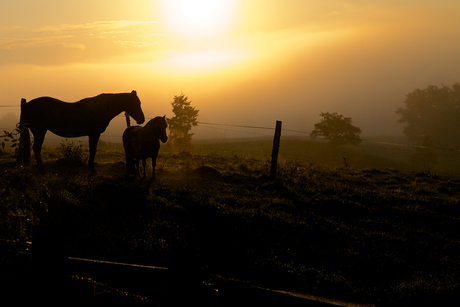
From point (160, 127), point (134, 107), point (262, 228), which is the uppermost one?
point (134, 107)

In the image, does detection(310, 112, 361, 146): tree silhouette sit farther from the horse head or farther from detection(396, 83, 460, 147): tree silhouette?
the horse head

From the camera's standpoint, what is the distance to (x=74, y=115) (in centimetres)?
1334

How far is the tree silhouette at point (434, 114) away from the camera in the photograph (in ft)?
248

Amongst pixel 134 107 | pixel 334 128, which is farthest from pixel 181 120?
pixel 134 107

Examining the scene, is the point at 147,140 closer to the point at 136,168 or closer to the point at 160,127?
the point at 160,127

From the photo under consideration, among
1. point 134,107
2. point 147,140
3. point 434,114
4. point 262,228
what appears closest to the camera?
point 262,228

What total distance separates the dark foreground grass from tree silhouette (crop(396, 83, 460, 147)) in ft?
230

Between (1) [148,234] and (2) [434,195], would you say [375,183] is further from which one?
(1) [148,234]

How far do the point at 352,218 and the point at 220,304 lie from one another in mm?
7700

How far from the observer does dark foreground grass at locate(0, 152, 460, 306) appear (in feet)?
21.4

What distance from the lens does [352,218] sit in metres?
10.9

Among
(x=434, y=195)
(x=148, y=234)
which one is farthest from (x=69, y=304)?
(x=434, y=195)

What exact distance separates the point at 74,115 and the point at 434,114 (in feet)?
268

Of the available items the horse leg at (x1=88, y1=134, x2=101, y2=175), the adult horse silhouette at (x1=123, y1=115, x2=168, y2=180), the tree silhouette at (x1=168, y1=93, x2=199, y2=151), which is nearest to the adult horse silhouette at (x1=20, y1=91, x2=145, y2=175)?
the horse leg at (x1=88, y1=134, x2=101, y2=175)
